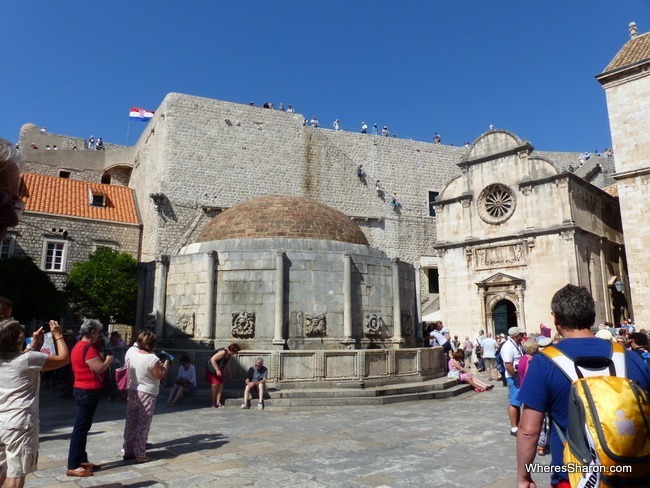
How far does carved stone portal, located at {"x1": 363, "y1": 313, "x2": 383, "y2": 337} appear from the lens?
1179 cm

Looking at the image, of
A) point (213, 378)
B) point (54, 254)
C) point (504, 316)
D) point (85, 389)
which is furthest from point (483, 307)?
point (54, 254)

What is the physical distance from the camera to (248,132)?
31062 millimetres

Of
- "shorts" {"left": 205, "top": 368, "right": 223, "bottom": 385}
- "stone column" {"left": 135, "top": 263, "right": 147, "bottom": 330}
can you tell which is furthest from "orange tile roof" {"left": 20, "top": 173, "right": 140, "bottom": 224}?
"shorts" {"left": 205, "top": 368, "right": 223, "bottom": 385}

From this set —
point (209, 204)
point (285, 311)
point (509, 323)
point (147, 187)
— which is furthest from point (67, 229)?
point (509, 323)

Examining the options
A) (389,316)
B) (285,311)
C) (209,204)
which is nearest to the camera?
(285,311)

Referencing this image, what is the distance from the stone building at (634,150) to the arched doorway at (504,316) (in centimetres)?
512

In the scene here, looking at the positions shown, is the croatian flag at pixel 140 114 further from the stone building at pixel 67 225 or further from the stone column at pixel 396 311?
the stone column at pixel 396 311

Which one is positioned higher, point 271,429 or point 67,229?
point 67,229

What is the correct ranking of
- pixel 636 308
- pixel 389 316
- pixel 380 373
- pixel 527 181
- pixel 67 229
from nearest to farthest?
pixel 380 373, pixel 389 316, pixel 636 308, pixel 527 181, pixel 67 229

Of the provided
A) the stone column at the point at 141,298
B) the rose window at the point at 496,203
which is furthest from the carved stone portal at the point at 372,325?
the rose window at the point at 496,203

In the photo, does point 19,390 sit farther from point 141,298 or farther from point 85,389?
point 141,298

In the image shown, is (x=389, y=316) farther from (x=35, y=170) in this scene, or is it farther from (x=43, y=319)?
(x=35, y=170)

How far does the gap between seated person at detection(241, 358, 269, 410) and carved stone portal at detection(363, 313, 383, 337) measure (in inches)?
134

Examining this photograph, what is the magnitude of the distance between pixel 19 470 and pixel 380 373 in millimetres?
7794
